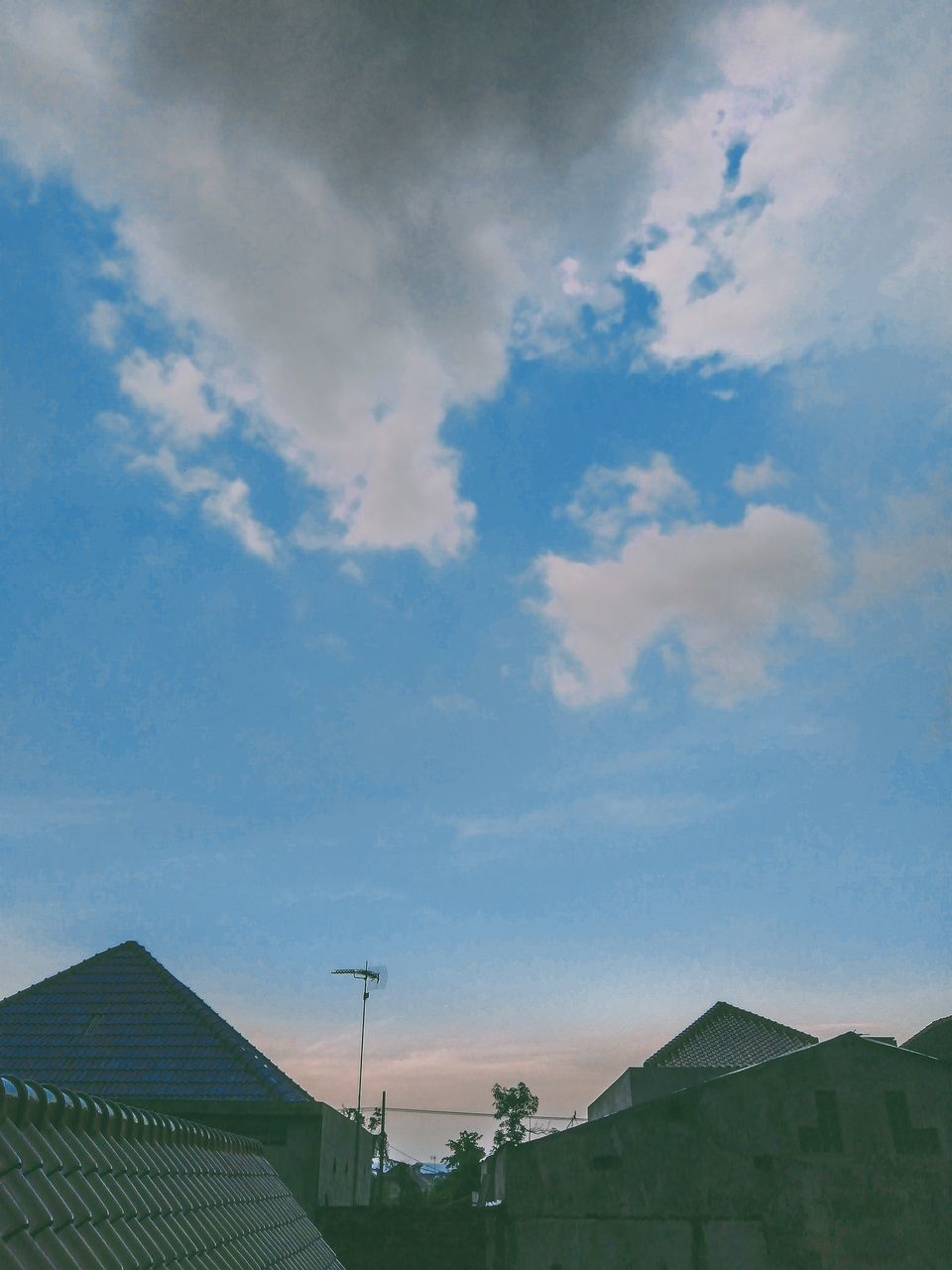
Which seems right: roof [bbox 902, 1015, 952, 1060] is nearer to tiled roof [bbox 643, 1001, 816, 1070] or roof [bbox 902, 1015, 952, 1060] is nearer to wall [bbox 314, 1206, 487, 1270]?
tiled roof [bbox 643, 1001, 816, 1070]

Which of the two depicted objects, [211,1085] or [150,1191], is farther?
[211,1085]

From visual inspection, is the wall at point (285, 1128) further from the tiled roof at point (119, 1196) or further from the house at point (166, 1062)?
the tiled roof at point (119, 1196)

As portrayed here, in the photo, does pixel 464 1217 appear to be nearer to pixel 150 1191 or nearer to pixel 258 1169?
pixel 258 1169

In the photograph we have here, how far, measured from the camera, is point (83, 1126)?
189 inches

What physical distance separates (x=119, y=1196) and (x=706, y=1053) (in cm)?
2815

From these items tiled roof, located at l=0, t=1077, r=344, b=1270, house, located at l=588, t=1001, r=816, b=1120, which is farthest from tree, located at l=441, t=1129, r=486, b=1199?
tiled roof, located at l=0, t=1077, r=344, b=1270

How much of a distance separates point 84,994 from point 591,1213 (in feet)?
41.5

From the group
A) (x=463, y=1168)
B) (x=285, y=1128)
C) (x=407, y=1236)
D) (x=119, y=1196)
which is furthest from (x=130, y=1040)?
(x=463, y=1168)

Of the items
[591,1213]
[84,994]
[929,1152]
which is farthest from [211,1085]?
[929,1152]

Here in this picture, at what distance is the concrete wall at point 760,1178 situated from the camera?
17.2m

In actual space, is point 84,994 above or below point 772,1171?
above

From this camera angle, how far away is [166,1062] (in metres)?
15.8

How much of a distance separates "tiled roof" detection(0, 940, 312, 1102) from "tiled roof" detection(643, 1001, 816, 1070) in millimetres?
17022

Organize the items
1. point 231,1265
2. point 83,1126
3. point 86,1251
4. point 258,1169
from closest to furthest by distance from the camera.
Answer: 1. point 86,1251
2. point 83,1126
3. point 231,1265
4. point 258,1169
